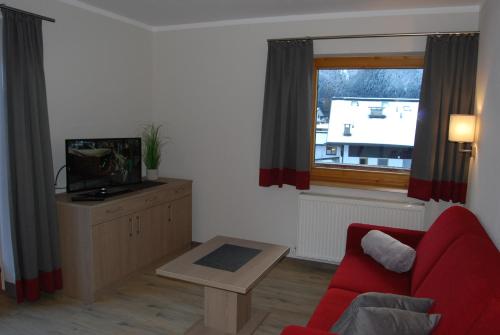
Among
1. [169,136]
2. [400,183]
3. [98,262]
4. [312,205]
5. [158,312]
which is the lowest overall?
[158,312]

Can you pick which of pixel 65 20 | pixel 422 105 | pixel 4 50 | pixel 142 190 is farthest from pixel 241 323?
pixel 65 20

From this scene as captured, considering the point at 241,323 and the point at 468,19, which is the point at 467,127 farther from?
the point at 241,323

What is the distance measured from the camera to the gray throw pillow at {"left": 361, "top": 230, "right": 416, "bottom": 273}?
273cm

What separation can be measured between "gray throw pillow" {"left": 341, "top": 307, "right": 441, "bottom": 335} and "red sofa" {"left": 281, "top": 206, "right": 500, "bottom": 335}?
0.16 ft

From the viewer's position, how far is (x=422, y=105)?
348 cm

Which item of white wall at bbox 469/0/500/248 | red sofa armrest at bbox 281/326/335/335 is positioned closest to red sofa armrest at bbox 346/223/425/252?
white wall at bbox 469/0/500/248

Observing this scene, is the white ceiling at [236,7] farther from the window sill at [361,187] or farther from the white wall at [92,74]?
the window sill at [361,187]

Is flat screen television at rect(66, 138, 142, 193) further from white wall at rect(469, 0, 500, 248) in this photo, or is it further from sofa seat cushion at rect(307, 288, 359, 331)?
white wall at rect(469, 0, 500, 248)

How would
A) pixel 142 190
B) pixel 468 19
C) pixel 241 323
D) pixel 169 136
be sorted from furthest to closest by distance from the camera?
pixel 169 136
pixel 142 190
pixel 468 19
pixel 241 323

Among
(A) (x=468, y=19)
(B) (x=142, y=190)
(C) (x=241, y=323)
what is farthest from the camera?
(B) (x=142, y=190)

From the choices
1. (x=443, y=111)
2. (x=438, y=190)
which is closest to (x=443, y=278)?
(x=438, y=190)

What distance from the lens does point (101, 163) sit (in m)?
3.57

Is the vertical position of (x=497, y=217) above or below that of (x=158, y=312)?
above

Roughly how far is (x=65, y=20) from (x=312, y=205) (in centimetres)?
287
